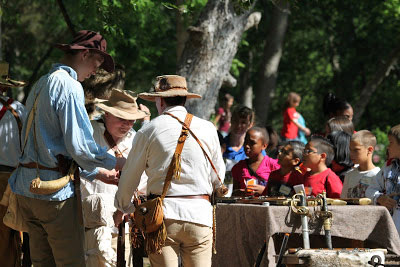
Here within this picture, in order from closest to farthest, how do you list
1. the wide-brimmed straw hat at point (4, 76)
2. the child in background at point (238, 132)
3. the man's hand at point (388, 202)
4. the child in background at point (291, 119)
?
the man's hand at point (388, 202) → the wide-brimmed straw hat at point (4, 76) → the child in background at point (238, 132) → the child in background at point (291, 119)

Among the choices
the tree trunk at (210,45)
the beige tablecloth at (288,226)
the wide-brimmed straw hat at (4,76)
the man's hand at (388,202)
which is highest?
the tree trunk at (210,45)

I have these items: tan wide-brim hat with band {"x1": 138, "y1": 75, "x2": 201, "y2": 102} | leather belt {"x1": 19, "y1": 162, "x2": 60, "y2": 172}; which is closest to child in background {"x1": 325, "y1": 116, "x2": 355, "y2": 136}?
tan wide-brim hat with band {"x1": 138, "y1": 75, "x2": 201, "y2": 102}

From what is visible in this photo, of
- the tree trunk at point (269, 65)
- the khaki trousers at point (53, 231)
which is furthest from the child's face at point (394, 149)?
the tree trunk at point (269, 65)

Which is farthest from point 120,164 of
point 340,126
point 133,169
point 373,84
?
point 373,84

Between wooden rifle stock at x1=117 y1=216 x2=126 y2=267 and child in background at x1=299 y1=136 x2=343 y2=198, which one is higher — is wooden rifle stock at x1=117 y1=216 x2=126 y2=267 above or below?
below

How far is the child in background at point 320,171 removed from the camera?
766 cm

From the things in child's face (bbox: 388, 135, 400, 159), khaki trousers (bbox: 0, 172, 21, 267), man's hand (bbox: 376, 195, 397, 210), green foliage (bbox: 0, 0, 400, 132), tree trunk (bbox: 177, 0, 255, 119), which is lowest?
khaki trousers (bbox: 0, 172, 21, 267)

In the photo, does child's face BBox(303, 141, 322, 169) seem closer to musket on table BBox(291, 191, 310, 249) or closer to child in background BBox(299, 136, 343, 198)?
child in background BBox(299, 136, 343, 198)

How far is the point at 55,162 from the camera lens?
542cm

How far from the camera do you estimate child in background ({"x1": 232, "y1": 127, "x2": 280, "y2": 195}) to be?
8.48 meters

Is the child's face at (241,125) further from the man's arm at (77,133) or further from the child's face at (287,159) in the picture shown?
the man's arm at (77,133)

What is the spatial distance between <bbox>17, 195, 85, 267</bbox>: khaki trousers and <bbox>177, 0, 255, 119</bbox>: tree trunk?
451 cm

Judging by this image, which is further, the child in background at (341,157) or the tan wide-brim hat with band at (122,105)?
the child in background at (341,157)

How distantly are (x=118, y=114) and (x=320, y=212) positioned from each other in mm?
1955
